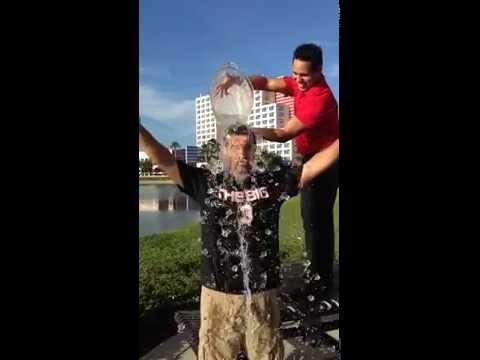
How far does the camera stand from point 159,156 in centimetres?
302

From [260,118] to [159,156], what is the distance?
2.06 feet

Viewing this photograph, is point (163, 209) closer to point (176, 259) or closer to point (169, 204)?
point (169, 204)

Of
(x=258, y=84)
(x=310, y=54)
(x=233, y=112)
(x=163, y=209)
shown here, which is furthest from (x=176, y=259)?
(x=310, y=54)

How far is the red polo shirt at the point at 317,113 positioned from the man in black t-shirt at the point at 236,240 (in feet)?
0.93

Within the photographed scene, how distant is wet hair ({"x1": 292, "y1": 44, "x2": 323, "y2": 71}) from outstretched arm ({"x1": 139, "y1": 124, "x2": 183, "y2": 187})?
3.05 feet

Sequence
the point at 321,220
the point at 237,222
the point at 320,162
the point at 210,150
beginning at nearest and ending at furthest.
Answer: the point at 237,222
the point at 210,150
the point at 320,162
the point at 321,220

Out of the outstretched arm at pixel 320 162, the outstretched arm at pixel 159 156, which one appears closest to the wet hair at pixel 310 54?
the outstretched arm at pixel 320 162

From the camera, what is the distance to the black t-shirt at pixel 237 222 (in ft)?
9.90

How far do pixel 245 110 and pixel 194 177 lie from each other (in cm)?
49

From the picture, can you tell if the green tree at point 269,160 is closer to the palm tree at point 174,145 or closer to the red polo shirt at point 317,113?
the red polo shirt at point 317,113
